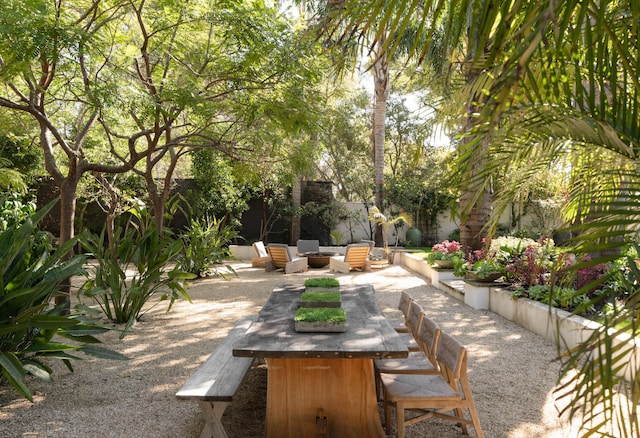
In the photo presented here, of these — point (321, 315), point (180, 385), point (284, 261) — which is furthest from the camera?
point (284, 261)

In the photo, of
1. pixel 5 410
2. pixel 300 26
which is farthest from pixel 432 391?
pixel 300 26

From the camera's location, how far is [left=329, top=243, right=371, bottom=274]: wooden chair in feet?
40.0

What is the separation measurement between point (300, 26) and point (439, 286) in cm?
569

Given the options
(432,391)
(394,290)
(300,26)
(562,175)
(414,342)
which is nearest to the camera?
(432,391)

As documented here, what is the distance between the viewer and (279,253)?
12305 millimetres

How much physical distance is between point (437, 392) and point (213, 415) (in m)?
1.41

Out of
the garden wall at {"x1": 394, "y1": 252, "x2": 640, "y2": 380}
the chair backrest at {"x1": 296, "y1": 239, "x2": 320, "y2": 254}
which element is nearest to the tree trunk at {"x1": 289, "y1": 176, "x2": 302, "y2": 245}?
the chair backrest at {"x1": 296, "y1": 239, "x2": 320, "y2": 254}

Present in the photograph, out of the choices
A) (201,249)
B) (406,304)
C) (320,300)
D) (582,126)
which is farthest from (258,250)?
(582,126)

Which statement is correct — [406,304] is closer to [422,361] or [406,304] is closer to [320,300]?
[422,361]

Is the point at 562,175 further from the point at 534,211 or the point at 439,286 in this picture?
the point at 534,211

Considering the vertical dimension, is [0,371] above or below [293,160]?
below

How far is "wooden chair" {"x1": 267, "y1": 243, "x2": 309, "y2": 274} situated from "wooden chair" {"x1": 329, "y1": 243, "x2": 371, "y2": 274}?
792 mm

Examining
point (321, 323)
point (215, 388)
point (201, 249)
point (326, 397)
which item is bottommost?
point (326, 397)

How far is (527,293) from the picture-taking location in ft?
23.0
